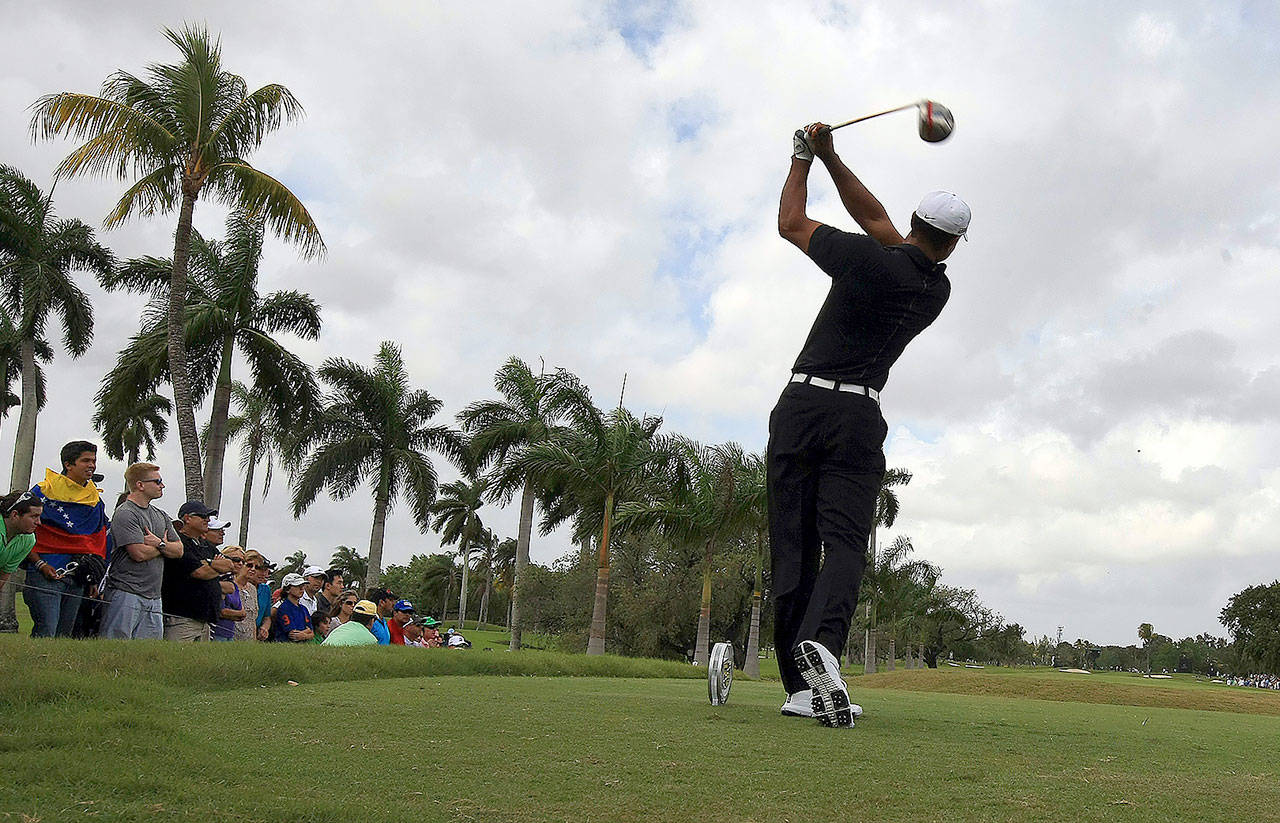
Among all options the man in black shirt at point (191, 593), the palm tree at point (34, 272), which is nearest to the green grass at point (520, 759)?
the man in black shirt at point (191, 593)

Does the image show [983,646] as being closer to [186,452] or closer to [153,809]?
[186,452]

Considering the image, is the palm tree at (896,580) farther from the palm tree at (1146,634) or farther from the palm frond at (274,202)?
the palm tree at (1146,634)

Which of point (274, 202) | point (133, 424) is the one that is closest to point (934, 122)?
point (274, 202)

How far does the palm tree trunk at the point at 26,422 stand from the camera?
3412cm

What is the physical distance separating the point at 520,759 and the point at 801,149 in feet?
11.0

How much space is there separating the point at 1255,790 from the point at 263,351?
101 feet

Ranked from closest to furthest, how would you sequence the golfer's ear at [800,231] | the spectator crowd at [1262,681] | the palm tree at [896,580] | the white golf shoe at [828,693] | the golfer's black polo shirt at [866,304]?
the white golf shoe at [828,693], the golfer's black polo shirt at [866,304], the golfer's ear at [800,231], the palm tree at [896,580], the spectator crowd at [1262,681]

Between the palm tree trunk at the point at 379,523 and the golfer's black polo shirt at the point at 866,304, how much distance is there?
130ft

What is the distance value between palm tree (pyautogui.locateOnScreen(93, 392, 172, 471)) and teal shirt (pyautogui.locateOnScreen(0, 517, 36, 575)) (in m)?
22.7

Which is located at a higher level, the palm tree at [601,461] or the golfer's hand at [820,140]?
the palm tree at [601,461]

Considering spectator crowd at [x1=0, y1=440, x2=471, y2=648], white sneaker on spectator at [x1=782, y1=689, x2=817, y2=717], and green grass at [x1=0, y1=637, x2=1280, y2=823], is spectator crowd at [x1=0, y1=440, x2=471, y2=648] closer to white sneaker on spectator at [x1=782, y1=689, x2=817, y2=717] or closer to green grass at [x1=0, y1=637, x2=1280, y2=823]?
green grass at [x1=0, y1=637, x2=1280, y2=823]

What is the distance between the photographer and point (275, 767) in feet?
9.49

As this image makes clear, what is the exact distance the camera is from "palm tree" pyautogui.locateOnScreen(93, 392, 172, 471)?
29812 mm

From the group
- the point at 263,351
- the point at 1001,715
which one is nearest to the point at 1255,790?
the point at 1001,715
